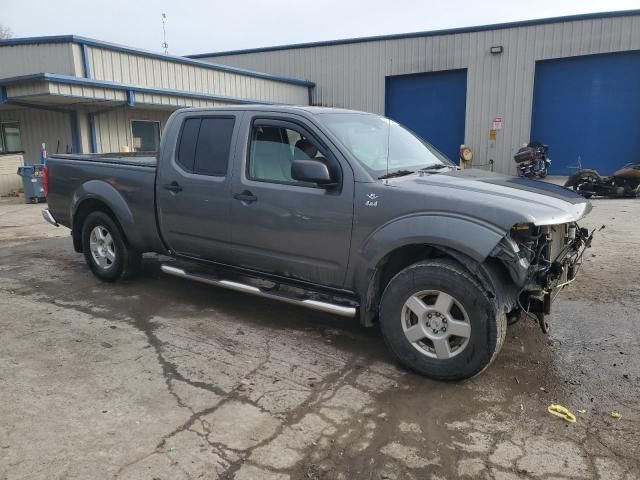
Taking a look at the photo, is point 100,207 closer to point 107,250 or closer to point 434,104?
point 107,250

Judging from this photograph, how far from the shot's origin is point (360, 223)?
12.7 feet

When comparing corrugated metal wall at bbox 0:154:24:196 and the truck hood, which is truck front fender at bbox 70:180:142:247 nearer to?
the truck hood

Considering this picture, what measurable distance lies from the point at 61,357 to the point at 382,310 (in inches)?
101

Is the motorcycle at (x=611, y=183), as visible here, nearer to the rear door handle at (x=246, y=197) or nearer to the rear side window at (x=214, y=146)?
the rear side window at (x=214, y=146)

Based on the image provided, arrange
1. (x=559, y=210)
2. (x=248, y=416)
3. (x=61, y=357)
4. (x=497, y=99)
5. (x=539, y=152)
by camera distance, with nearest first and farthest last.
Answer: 1. (x=248, y=416)
2. (x=559, y=210)
3. (x=61, y=357)
4. (x=539, y=152)
5. (x=497, y=99)

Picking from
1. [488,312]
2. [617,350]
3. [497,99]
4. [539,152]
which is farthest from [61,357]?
[497,99]

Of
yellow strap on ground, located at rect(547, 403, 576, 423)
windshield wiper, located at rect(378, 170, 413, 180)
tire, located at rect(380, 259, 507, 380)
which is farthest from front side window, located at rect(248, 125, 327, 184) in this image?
yellow strap on ground, located at rect(547, 403, 576, 423)

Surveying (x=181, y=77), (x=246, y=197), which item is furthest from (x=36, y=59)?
(x=246, y=197)

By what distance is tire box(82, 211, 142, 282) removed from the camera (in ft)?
18.9

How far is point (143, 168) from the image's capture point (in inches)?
211

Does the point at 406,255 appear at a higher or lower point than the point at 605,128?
lower

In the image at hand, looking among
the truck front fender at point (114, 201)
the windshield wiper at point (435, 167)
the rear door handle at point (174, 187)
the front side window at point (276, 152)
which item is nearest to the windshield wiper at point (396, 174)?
the windshield wiper at point (435, 167)

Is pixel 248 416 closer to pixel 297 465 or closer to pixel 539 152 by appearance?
pixel 297 465

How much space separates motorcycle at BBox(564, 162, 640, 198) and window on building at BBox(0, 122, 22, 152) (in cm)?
1696
